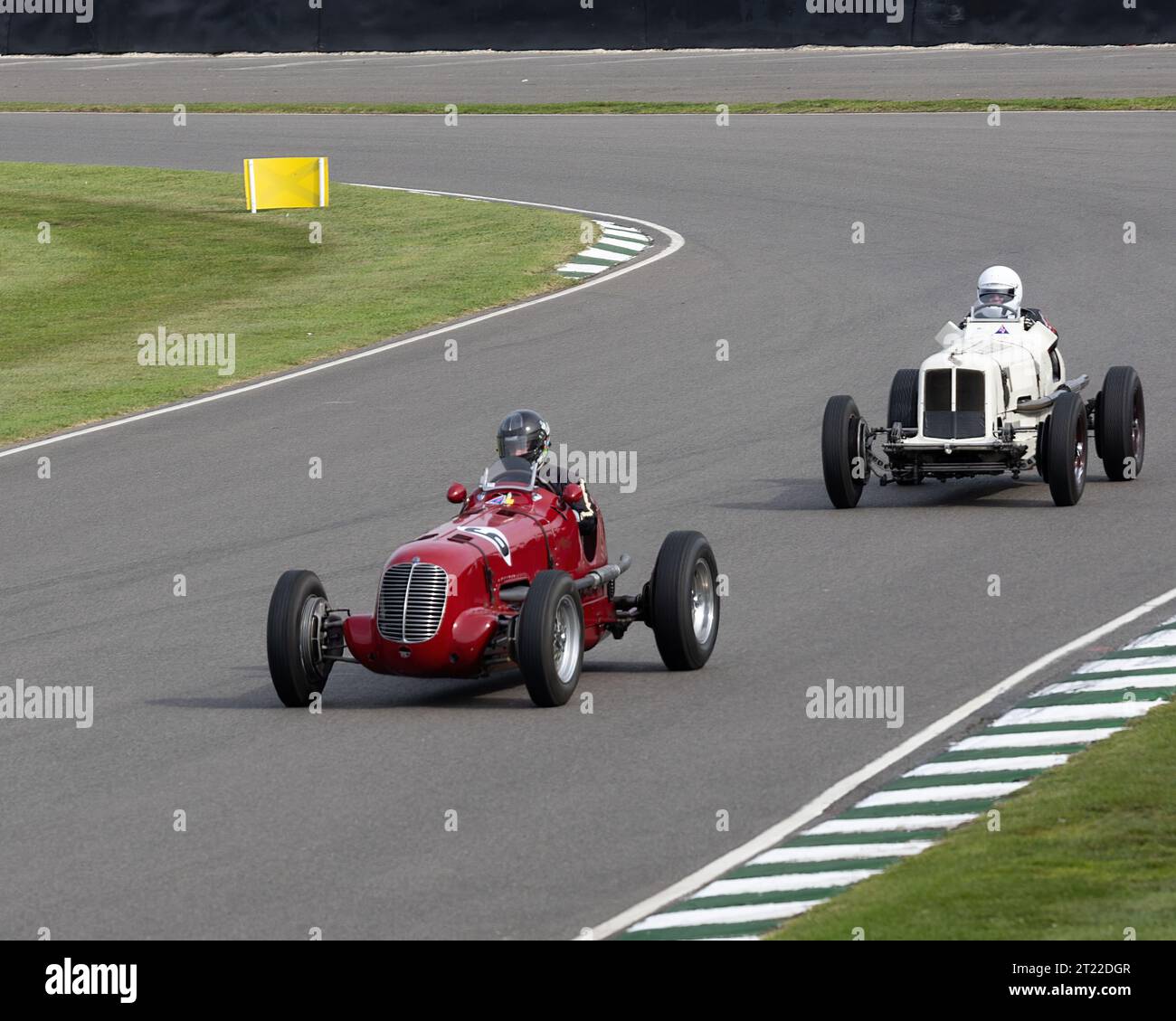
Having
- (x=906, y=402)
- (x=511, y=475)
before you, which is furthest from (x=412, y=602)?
(x=906, y=402)

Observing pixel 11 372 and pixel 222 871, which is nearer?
pixel 222 871

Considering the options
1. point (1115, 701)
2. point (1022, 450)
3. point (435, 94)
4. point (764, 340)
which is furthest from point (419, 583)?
point (435, 94)

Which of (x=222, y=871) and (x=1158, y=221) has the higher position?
(x=1158, y=221)

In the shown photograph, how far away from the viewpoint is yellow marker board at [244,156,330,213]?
109 feet

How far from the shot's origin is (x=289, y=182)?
110 ft

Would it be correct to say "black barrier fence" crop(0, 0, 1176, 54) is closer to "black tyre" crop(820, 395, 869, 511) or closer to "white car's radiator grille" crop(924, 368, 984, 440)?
"white car's radiator grille" crop(924, 368, 984, 440)

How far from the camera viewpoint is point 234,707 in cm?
1116

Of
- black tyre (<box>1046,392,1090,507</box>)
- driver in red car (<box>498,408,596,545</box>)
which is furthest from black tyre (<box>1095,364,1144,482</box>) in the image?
driver in red car (<box>498,408,596,545</box>)

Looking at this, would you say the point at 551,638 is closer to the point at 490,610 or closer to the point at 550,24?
the point at 490,610

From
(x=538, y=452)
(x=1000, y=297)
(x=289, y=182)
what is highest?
(x=289, y=182)

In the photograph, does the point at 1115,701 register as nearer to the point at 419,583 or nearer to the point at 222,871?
the point at 419,583

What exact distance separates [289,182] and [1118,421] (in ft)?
64.1
